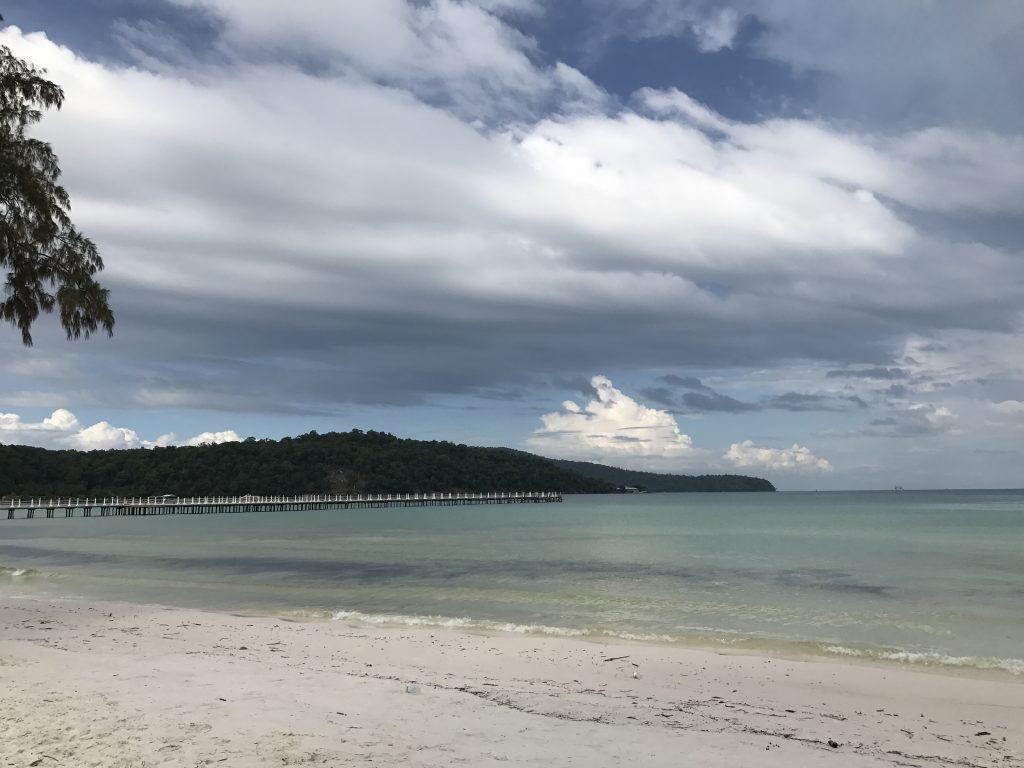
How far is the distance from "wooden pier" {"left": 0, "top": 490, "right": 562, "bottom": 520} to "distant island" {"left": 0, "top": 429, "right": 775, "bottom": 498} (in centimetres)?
744

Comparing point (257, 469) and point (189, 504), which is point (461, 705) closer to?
point (189, 504)

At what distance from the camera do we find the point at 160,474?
14175cm

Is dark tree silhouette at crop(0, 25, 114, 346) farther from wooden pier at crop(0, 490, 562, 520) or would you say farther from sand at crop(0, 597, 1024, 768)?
wooden pier at crop(0, 490, 562, 520)

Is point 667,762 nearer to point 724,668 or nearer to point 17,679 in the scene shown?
point 724,668

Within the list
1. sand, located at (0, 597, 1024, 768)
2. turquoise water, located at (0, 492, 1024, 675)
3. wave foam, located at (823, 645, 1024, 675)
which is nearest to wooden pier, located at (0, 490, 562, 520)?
turquoise water, located at (0, 492, 1024, 675)

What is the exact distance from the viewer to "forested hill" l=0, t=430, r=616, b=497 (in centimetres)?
13125

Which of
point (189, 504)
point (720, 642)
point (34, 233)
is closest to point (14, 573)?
point (34, 233)

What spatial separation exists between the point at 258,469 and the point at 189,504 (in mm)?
46550

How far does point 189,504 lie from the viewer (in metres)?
108

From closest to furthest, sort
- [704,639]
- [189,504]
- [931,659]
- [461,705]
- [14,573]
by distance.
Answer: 1. [461,705]
2. [931,659]
3. [704,639]
4. [14,573]
5. [189,504]

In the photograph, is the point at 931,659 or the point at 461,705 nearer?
the point at 461,705

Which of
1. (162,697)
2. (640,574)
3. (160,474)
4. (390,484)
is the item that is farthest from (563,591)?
(390,484)

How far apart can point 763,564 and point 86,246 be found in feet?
95.5

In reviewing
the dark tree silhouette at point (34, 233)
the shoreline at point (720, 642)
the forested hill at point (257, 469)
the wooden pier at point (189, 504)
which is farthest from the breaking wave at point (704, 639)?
the forested hill at point (257, 469)
